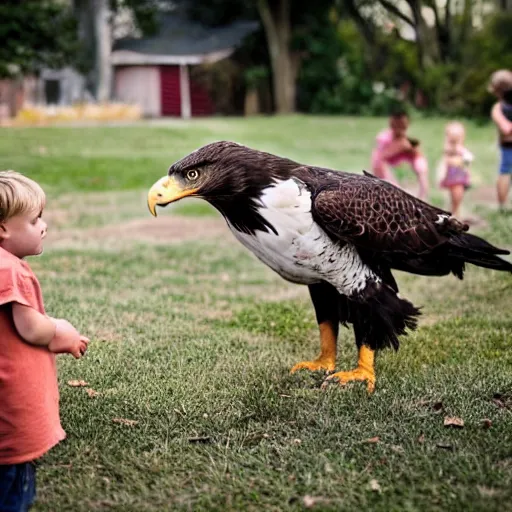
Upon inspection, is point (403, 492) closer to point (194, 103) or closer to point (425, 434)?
point (425, 434)

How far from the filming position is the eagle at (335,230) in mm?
3805

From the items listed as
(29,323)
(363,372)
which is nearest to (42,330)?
(29,323)

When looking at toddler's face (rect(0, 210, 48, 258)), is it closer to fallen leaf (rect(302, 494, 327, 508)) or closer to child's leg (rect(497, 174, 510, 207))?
fallen leaf (rect(302, 494, 327, 508))

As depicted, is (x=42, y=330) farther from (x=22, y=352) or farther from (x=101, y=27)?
(x=101, y=27)

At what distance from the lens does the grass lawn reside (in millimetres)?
3123

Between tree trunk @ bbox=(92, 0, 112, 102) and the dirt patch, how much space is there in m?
22.0

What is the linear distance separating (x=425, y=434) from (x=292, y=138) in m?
20.2

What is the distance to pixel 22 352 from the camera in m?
2.91

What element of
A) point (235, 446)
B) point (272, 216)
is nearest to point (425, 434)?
point (235, 446)

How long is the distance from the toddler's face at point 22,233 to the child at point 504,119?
8.07m

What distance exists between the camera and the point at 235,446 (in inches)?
139

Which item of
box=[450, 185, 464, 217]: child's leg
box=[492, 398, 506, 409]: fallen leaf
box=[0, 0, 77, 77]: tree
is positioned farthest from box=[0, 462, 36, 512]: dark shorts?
box=[0, 0, 77, 77]: tree

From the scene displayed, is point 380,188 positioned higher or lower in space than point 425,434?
higher

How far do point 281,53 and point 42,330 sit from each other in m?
33.8
